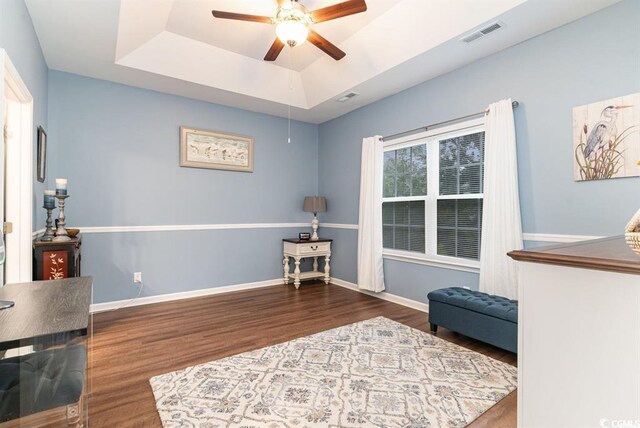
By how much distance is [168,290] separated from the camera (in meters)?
4.01

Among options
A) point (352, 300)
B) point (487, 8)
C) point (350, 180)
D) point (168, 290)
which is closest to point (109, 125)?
point (168, 290)

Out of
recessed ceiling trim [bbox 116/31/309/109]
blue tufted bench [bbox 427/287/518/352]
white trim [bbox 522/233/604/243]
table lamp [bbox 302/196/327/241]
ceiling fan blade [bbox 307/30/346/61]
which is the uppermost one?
recessed ceiling trim [bbox 116/31/309/109]

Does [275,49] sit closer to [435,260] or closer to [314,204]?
[314,204]

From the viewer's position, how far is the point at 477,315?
2551mm

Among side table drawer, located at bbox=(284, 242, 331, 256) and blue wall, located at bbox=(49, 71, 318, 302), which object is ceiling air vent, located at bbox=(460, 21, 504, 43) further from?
side table drawer, located at bbox=(284, 242, 331, 256)

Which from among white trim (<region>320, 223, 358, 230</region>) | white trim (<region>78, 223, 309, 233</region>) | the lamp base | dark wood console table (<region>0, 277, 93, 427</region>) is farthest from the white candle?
white trim (<region>320, 223, 358, 230</region>)

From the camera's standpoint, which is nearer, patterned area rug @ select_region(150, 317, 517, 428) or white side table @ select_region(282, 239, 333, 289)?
patterned area rug @ select_region(150, 317, 517, 428)

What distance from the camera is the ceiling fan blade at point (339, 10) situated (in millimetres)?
2250

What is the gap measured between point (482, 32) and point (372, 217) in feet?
7.59

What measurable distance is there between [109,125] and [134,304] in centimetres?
221

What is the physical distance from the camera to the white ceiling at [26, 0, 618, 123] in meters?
2.47

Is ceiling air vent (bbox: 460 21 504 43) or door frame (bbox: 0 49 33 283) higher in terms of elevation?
ceiling air vent (bbox: 460 21 504 43)

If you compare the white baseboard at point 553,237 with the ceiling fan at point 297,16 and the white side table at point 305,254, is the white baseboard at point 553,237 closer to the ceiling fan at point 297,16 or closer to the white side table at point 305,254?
the ceiling fan at point 297,16

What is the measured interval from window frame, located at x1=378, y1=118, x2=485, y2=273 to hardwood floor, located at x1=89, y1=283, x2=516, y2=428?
671 millimetres
